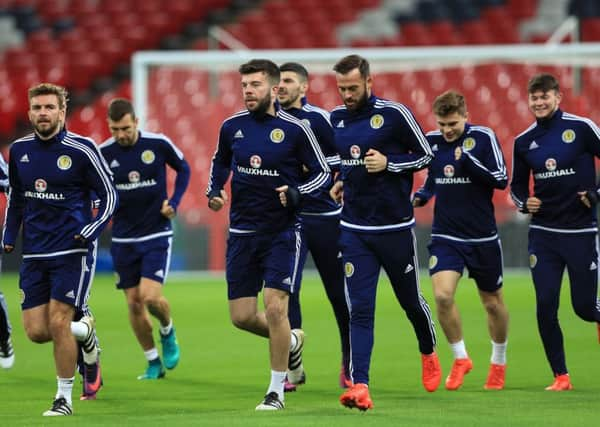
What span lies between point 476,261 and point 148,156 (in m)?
2.99

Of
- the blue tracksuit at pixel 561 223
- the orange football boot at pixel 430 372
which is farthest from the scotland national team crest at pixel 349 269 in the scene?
the blue tracksuit at pixel 561 223

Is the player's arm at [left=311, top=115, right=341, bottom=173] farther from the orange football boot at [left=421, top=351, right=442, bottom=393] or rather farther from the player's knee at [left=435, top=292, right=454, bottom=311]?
the orange football boot at [left=421, top=351, right=442, bottom=393]

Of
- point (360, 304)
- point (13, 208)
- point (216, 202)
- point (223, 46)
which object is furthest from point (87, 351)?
point (223, 46)

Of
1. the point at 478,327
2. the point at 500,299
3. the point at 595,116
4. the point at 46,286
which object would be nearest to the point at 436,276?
the point at 500,299

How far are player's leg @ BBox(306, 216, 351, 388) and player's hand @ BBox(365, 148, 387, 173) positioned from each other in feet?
5.15

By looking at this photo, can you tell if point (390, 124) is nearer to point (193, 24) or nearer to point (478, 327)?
point (478, 327)

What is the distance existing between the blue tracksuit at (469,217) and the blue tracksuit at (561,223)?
36 cm

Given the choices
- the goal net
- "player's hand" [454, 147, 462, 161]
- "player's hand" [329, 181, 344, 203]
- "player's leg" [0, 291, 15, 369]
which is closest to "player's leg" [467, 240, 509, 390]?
"player's hand" [454, 147, 462, 161]

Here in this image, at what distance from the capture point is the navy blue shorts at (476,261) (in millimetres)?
9906

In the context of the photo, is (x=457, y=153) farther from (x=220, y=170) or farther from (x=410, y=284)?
(x=220, y=170)

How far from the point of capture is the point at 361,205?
8.64 m

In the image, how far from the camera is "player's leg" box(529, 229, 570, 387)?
9484 mm

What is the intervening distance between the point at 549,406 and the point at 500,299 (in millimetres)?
1700

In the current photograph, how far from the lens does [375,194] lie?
28.3ft
